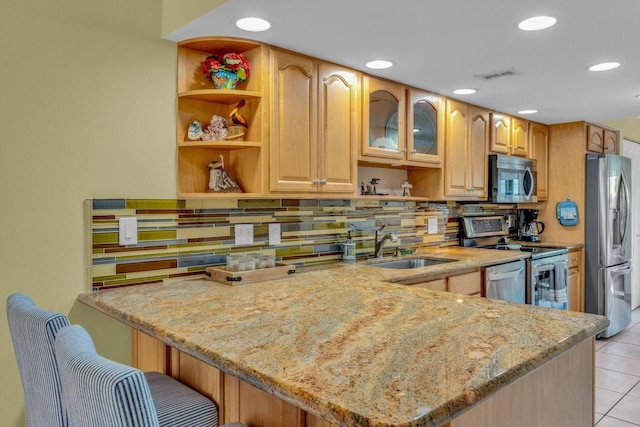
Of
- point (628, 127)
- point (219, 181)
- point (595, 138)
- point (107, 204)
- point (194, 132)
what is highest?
point (628, 127)

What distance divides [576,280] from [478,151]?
1.75m

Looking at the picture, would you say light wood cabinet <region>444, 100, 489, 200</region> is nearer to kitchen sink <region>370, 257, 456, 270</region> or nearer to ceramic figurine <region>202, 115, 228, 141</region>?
kitchen sink <region>370, 257, 456, 270</region>

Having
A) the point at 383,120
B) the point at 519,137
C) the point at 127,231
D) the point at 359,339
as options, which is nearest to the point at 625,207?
the point at 519,137

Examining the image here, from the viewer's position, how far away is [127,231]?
2.03m

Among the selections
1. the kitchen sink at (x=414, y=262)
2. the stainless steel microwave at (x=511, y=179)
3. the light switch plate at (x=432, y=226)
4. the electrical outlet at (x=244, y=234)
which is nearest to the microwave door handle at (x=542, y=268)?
the stainless steel microwave at (x=511, y=179)

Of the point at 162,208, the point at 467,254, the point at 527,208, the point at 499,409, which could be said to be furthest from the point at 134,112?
the point at 527,208

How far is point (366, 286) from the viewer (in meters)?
2.03

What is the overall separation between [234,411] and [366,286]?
2.86 ft

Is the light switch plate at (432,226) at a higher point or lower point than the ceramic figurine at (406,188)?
lower

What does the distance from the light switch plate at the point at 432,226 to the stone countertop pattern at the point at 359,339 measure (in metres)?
1.78

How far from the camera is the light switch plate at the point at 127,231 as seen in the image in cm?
202

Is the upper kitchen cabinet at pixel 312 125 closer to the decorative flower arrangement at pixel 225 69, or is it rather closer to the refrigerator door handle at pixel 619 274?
the decorative flower arrangement at pixel 225 69

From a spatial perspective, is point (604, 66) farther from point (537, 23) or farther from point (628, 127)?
point (628, 127)

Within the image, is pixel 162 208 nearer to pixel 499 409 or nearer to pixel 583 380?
pixel 499 409
